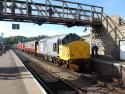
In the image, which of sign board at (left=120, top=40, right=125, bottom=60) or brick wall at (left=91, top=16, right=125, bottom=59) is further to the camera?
brick wall at (left=91, top=16, right=125, bottom=59)

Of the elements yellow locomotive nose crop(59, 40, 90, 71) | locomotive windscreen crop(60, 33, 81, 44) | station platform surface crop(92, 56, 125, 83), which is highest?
locomotive windscreen crop(60, 33, 81, 44)

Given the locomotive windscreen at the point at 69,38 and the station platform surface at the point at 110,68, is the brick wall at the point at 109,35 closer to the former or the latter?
the station platform surface at the point at 110,68

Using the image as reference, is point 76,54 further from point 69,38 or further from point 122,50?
point 122,50

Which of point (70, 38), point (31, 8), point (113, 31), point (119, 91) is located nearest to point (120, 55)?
point (113, 31)

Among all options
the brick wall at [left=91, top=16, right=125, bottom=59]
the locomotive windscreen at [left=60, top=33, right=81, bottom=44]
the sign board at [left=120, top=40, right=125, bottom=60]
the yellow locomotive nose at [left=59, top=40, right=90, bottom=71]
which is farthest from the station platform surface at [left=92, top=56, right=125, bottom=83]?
the brick wall at [left=91, top=16, right=125, bottom=59]

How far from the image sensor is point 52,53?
102ft

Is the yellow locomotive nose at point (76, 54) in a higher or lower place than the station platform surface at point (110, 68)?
higher

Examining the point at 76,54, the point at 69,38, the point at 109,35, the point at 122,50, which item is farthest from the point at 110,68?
the point at 109,35

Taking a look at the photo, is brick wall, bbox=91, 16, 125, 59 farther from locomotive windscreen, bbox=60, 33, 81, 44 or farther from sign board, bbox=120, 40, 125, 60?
locomotive windscreen, bbox=60, 33, 81, 44

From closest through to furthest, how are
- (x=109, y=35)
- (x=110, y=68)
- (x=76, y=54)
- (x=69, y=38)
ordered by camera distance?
(x=110, y=68), (x=76, y=54), (x=69, y=38), (x=109, y=35)

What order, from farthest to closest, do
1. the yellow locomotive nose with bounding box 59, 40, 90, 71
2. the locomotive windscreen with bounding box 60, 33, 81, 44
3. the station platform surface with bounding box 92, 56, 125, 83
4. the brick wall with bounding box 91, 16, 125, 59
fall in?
the brick wall with bounding box 91, 16, 125, 59, the locomotive windscreen with bounding box 60, 33, 81, 44, the yellow locomotive nose with bounding box 59, 40, 90, 71, the station platform surface with bounding box 92, 56, 125, 83

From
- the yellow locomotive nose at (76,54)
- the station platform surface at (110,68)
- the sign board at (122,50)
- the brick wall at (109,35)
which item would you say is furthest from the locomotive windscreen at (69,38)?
the brick wall at (109,35)

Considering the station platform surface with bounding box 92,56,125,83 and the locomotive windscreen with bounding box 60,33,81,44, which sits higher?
the locomotive windscreen with bounding box 60,33,81,44

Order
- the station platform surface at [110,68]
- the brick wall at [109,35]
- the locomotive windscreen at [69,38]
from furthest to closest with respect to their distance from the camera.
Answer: the brick wall at [109,35] → the locomotive windscreen at [69,38] → the station platform surface at [110,68]
